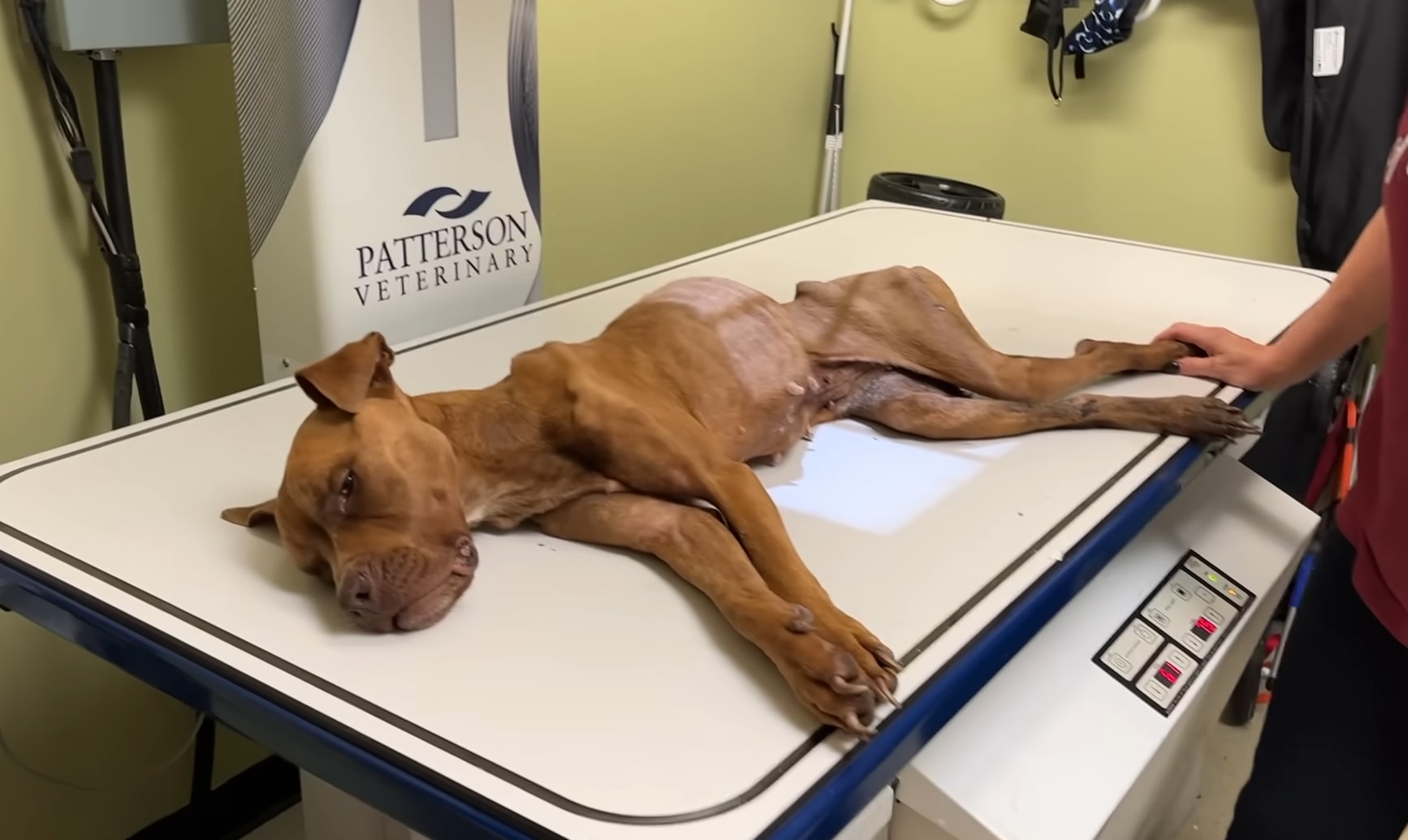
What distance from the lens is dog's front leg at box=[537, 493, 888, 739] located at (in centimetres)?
75

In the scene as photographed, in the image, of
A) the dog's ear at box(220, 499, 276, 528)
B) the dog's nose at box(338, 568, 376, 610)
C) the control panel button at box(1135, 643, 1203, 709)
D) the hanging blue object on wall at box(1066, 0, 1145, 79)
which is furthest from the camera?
the hanging blue object on wall at box(1066, 0, 1145, 79)

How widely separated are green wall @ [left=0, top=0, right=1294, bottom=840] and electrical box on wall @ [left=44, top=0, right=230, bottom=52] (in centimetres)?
9

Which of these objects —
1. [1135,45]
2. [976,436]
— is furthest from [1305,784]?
[1135,45]

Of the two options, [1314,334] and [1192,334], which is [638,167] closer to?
[1192,334]

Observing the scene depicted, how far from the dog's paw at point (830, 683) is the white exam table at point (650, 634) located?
2 centimetres

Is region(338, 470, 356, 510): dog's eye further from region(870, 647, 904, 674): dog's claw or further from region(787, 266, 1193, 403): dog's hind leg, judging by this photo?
region(787, 266, 1193, 403): dog's hind leg

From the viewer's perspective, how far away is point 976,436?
1260mm

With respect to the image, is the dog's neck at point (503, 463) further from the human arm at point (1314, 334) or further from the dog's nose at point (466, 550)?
the human arm at point (1314, 334)

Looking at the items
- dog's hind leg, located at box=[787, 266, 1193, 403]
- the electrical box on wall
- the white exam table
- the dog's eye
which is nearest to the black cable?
the electrical box on wall

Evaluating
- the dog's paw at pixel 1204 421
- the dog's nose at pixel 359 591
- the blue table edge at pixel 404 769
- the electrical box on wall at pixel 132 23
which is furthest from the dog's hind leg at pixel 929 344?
the electrical box on wall at pixel 132 23

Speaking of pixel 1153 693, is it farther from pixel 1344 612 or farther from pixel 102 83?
pixel 102 83

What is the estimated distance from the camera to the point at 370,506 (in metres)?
0.90

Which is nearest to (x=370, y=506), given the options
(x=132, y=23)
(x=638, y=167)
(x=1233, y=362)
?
(x=132, y=23)

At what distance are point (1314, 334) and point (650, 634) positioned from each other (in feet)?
2.95
